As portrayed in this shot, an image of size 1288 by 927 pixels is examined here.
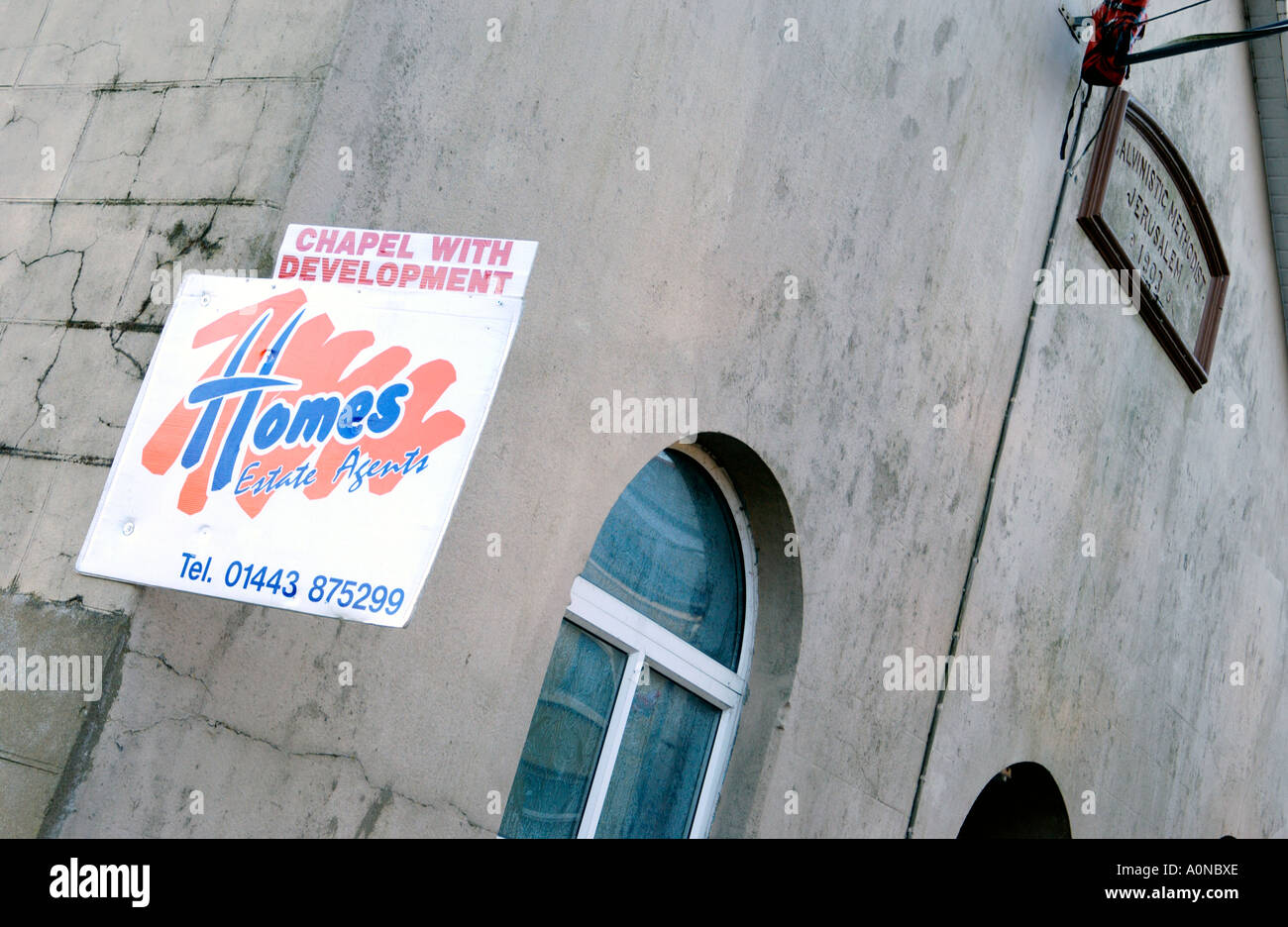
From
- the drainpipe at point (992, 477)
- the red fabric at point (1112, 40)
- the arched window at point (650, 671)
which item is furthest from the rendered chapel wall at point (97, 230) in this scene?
the red fabric at point (1112, 40)

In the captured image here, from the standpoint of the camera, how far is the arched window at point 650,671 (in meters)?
3.87

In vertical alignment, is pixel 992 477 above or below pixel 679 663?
above

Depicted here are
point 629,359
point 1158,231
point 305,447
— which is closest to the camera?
point 305,447

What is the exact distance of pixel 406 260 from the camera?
2707 mm

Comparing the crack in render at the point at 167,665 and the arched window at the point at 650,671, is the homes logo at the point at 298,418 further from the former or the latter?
the arched window at the point at 650,671

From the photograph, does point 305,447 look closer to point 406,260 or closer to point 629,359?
point 406,260

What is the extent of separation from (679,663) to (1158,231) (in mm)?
4868

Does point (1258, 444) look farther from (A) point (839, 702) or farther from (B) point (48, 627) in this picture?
(B) point (48, 627)

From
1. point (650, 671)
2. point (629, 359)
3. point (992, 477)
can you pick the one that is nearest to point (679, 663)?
point (650, 671)

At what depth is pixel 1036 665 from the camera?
6426 millimetres

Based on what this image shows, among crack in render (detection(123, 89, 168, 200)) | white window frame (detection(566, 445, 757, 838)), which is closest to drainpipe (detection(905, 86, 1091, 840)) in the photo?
white window frame (detection(566, 445, 757, 838))

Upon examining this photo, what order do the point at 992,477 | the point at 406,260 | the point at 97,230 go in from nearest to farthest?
the point at 406,260 → the point at 97,230 → the point at 992,477

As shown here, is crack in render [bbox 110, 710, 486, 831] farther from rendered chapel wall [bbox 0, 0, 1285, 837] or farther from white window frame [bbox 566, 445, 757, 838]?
white window frame [bbox 566, 445, 757, 838]
